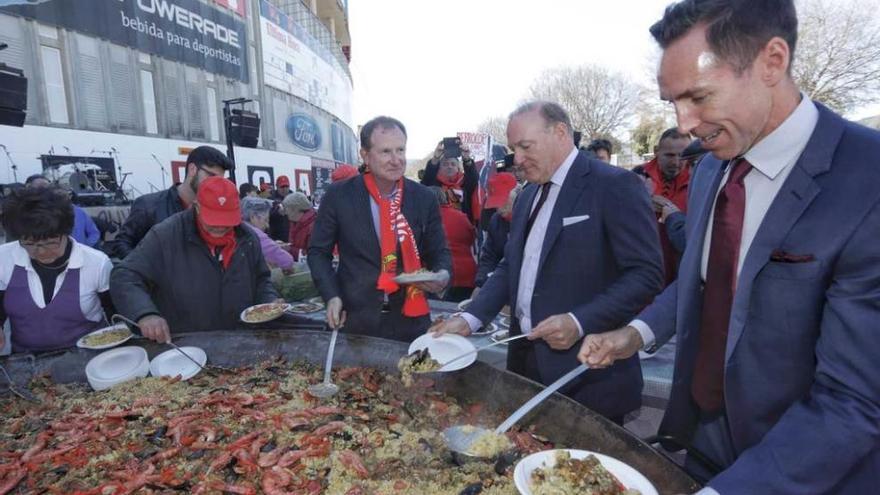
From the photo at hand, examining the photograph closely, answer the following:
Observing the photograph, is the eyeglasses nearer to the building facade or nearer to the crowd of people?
the crowd of people

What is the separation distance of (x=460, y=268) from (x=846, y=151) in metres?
3.86

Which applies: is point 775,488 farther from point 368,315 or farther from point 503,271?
point 368,315

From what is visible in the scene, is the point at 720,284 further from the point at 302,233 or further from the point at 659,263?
the point at 302,233

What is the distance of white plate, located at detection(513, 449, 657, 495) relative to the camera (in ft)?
3.99

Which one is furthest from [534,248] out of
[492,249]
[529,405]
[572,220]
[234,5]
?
[234,5]

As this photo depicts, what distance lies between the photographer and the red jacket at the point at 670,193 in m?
3.97

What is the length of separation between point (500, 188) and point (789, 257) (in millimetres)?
A: 4348

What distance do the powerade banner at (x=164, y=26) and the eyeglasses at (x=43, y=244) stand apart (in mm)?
11868

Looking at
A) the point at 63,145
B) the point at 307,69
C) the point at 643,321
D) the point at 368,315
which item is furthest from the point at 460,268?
the point at 307,69

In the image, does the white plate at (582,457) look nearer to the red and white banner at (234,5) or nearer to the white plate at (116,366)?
the white plate at (116,366)

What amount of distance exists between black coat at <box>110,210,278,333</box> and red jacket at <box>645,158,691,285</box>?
3.25 meters

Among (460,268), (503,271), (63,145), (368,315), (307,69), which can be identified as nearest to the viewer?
(503,271)

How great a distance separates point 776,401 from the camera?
3.70 ft

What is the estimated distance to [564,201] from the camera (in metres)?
2.14
